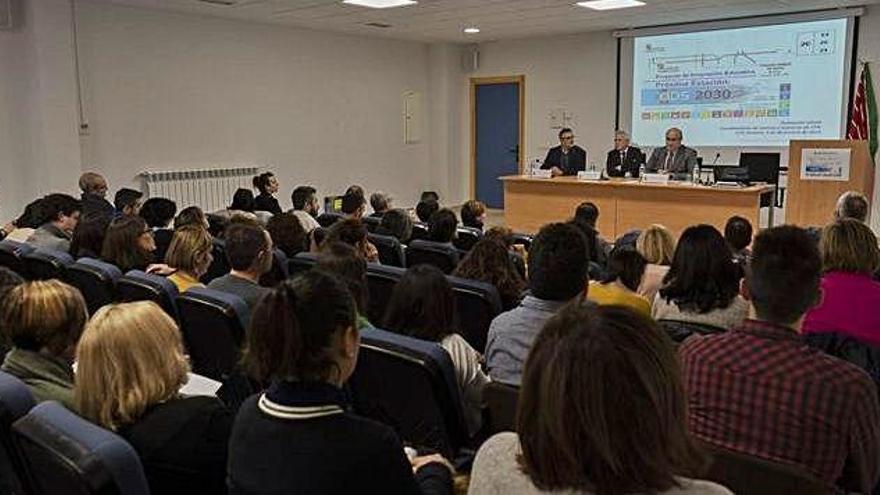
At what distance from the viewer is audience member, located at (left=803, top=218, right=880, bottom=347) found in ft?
8.78

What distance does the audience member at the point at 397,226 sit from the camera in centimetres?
538

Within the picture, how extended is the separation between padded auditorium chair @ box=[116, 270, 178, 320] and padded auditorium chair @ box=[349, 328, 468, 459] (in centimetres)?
109

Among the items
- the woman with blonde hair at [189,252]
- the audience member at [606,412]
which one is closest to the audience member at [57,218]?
the woman with blonde hair at [189,252]

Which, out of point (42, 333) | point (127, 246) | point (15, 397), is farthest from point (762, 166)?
point (15, 397)

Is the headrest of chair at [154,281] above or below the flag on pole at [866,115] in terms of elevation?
A: below

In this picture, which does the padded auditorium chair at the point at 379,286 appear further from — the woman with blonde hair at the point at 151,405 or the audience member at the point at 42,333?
the woman with blonde hair at the point at 151,405

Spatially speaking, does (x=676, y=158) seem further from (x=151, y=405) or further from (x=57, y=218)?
(x=151, y=405)

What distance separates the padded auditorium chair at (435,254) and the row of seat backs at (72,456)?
3036 millimetres

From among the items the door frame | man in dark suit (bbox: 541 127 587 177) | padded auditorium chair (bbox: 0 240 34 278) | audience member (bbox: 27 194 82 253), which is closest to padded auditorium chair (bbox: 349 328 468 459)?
padded auditorium chair (bbox: 0 240 34 278)

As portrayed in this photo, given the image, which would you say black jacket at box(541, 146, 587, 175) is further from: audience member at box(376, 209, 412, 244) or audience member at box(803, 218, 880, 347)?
audience member at box(803, 218, 880, 347)

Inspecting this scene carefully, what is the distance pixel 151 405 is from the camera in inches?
67.9

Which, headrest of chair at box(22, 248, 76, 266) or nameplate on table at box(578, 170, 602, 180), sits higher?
nameplate on table at box(578, 170, 602, 180)

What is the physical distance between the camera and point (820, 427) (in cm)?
169

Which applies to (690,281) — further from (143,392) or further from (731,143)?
(731,143)
